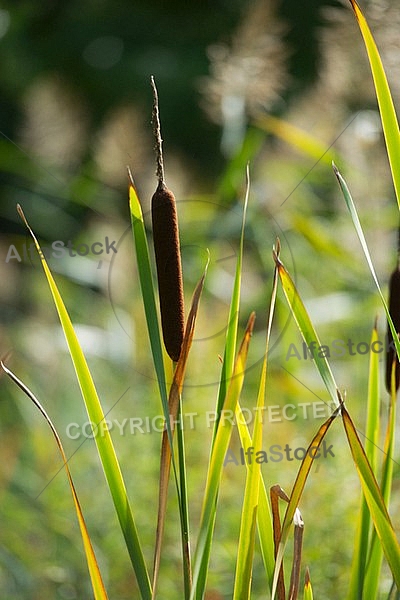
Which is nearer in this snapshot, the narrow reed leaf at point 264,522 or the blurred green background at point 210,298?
the narrow reed leaf at point 264,522

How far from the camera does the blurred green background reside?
3.11 ft

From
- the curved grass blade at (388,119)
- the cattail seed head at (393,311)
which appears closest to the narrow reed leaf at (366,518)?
the cattail seed head at (393,311)

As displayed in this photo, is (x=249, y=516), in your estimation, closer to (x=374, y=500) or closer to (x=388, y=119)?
(x=374, y=500)

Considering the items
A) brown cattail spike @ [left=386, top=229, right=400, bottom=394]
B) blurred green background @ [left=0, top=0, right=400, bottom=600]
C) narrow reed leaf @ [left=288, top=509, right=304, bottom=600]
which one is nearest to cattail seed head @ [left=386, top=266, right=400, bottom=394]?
brown cattail spike @ [left=386, top=229, right=400, bottom=394]

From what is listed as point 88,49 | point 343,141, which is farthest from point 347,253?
point 88,49

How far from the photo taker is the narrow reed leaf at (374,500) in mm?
467

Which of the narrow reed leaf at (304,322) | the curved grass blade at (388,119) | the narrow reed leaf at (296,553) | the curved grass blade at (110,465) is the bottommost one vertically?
the narrow reed leaf at (296,553)

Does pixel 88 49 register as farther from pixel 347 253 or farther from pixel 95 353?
pixel 347 253

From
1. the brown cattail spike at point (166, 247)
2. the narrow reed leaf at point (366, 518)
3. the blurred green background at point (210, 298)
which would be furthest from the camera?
the blurred green background at point (210, 298)

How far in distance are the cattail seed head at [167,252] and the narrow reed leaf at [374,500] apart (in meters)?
0.11

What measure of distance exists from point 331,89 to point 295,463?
61 cm

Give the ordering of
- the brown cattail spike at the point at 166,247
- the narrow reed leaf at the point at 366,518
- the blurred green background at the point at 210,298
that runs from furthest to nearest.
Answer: the blurred green background at the point at 210,298, the narrow reed leaf at the point at 366,518, the brown cattail spike at the point at 166,247

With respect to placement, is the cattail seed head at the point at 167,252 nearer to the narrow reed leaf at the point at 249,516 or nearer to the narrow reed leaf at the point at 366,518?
the narrow reed leaf at the point at 249,516

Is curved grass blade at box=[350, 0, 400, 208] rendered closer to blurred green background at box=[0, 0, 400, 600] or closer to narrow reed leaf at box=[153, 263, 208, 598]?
narrow reed leaf at box=[153, 263, 208, 598]
